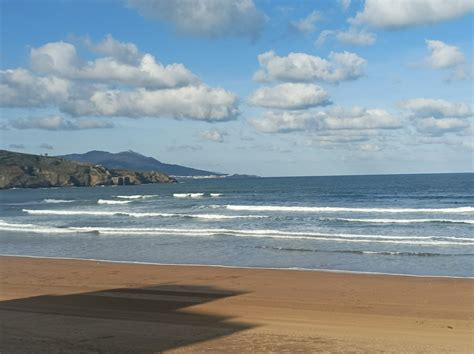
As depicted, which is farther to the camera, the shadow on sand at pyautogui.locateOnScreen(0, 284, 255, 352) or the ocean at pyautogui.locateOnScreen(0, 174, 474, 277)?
the ocean at pyautogui.locateOnScreen(0, 174, 474, 277)

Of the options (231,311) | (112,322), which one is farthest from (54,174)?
(112,322)

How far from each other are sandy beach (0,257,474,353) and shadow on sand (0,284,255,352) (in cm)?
2

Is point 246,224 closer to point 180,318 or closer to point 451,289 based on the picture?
point 451,289

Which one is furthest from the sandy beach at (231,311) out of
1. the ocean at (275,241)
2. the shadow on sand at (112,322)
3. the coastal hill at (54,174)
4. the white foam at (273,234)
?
the coastal hill at (54,174)

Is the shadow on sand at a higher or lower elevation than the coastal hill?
lower

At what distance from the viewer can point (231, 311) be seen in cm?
1144

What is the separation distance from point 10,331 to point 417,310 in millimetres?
7700

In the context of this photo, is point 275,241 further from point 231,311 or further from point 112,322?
point 112,322

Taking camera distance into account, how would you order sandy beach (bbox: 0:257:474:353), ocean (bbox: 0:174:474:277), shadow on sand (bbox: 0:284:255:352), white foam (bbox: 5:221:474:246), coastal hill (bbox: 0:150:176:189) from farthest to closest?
coastal hill (bbox: 0:150:176:189), white foam (bbox: 5:221:474:246), ocean (bbox: 0:174:474:277), sandy beach (bbox: 0:257:474:353), shadow on sand (bbox: 0:284:255:352)

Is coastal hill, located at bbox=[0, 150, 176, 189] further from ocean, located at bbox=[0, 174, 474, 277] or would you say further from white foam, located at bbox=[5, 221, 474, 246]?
white foam, located at bbox=[5, 221, 474, 246]

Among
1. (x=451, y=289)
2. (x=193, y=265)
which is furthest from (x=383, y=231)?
(x=451, y=289)

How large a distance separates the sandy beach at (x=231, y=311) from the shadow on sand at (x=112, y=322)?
2cm

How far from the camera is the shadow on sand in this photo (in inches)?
341

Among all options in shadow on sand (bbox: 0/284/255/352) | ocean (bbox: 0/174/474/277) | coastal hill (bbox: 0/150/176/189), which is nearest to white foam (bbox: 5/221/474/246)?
ocean (bbox: 0/174/474/277)
